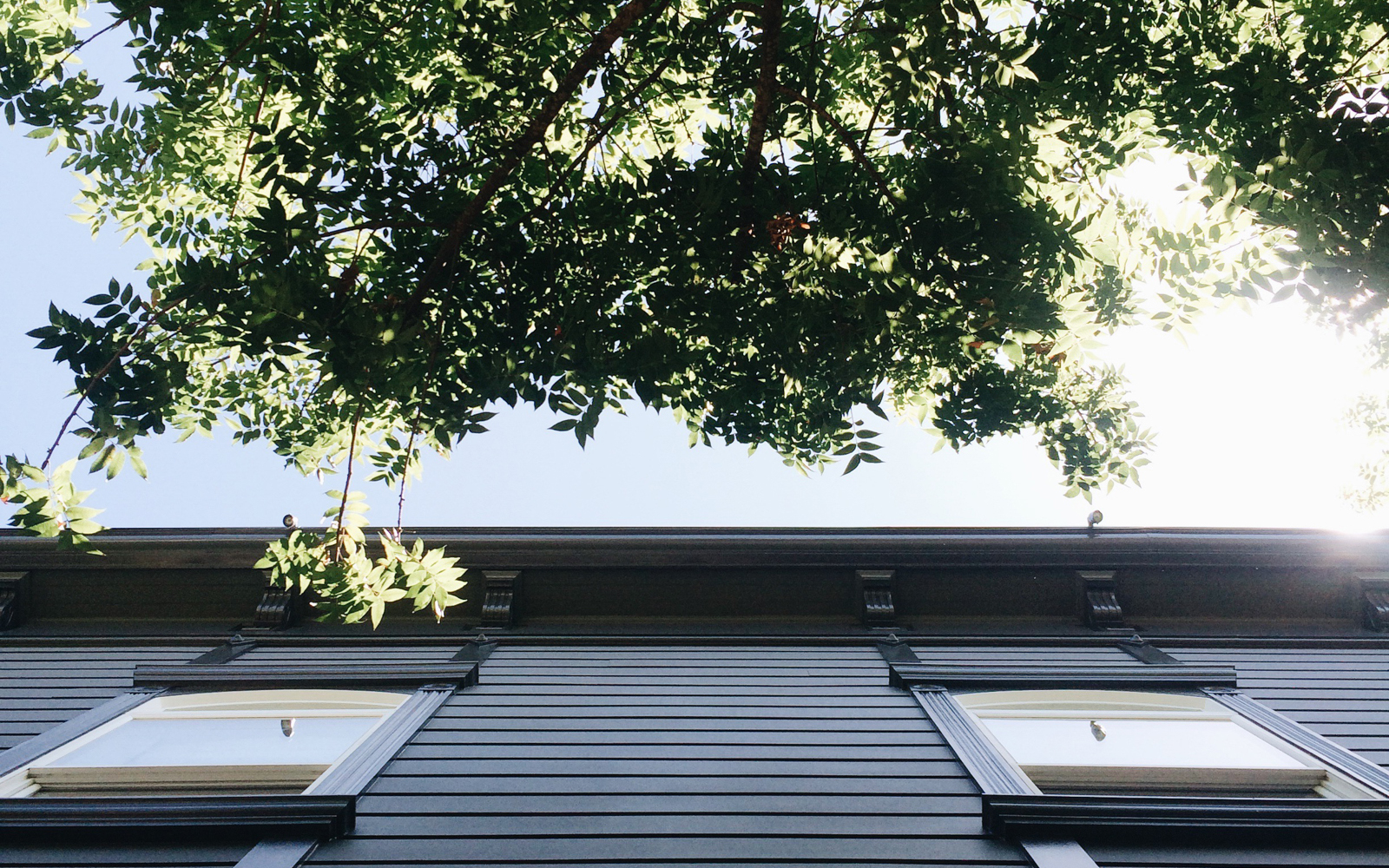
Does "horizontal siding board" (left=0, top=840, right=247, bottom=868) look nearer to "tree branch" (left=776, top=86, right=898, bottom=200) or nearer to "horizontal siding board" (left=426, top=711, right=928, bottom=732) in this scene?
"horizontal siding board" (left=426, top=711, right=928, bottom=732)

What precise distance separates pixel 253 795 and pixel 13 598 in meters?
5.01

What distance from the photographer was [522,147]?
4.73 meters

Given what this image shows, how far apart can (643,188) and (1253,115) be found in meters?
3.24

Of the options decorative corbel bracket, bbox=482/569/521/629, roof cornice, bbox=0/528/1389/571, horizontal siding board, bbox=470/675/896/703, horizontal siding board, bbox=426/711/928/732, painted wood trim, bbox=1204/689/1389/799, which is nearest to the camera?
painted wood trim, bbox=1204/689/1389/799

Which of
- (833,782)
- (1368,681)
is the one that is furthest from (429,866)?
(1368,681)

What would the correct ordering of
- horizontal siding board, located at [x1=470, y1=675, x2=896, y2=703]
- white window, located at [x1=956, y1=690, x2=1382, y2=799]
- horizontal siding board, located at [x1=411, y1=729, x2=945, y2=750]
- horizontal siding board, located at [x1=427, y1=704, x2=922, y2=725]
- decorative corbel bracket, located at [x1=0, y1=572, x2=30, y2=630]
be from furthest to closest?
decorative corbel bracket, located at [x1=0, y1=572, x2=30, y2=630], horizontal siding board, located at [x1=470, y1=675, x2=896, y2=703], horizontal siding board, located at [x1=427, y1=704, x2=922, y2=725], horizontal siding board, located at [x1=411, y1=729, x2=945, y2=750], white window, located at [x1=956, y1=690, x2=1382, y2=799]

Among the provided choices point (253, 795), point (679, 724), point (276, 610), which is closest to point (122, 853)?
point (253, 795)

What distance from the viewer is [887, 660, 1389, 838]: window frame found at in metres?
4.22

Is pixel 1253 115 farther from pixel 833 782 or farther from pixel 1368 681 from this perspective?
pixel 1368 681

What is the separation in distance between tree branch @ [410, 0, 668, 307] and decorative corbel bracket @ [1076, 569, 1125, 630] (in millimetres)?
6189

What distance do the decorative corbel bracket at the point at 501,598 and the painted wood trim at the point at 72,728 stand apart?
2564 mm

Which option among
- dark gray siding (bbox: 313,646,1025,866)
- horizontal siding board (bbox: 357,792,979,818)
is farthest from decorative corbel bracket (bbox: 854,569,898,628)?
horizontal siding board (bbox: 357,792,979,818)

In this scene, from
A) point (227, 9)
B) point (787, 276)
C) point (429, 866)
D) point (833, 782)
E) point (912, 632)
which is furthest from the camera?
point (912, 632)

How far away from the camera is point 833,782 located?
192 inches
